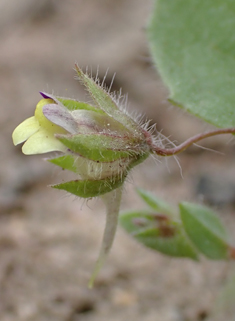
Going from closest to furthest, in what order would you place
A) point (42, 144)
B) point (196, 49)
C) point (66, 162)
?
1. point (42, 144)
2. point (66, 162)
3. point (196, 49)

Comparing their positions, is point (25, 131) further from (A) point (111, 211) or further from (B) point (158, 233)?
(B) point (158, 233)

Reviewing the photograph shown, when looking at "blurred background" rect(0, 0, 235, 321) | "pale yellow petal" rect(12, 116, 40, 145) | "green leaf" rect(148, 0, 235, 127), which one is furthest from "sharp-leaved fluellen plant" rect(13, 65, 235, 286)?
"green leaf" rect(148, 0, 235, 127)

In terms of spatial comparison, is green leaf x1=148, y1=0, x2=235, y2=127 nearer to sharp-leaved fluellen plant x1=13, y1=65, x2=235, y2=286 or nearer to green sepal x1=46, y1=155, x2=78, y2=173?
sharp-leaved fluellen plant x1=13, y1=65, x2=235, y2=286

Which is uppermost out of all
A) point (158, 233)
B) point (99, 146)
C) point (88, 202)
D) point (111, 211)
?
point (99, 146)

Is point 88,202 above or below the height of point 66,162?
below

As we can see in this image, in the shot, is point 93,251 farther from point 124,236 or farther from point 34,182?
point 34,182

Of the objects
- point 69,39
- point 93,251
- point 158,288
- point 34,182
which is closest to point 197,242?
point 158,288

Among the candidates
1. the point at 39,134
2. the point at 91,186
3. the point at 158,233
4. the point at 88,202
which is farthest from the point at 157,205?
the point at 88,202
